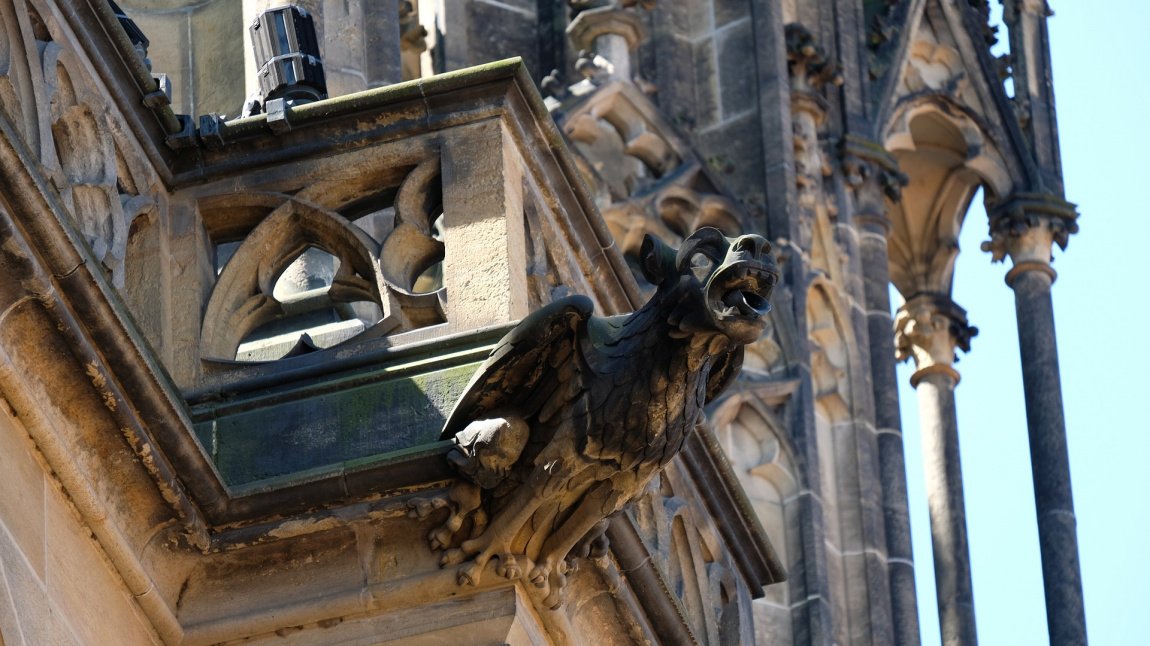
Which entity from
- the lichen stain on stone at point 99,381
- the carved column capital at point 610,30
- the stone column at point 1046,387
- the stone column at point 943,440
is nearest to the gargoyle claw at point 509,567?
the lichen stain on stone at point 99,381

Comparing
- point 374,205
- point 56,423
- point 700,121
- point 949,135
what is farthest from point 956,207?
point 56,423

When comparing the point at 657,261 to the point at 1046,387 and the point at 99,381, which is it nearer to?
the point at 99,381

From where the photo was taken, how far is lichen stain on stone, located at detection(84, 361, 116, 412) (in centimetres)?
855

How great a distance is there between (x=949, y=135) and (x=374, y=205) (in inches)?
431

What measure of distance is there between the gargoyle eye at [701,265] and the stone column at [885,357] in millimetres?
8813

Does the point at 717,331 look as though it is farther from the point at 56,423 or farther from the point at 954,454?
the point at 954,454

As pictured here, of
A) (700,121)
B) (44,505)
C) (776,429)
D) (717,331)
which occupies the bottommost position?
(44,505)

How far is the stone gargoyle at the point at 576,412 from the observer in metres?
8.84

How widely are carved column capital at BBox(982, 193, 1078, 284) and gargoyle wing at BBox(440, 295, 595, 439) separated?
11.4 metres

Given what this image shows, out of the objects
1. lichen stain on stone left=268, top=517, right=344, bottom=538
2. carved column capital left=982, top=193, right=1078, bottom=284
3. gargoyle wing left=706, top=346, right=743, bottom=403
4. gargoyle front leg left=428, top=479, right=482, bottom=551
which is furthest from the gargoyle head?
carved column capital left=982, top=193, right=1078, bottom=284

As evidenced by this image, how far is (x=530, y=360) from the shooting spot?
8.92 meters

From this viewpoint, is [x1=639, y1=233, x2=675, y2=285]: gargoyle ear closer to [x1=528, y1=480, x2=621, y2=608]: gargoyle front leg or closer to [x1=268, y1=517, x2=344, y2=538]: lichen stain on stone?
[x1=528, y1=480, x2=621, y2=608]: gargoyle front leg

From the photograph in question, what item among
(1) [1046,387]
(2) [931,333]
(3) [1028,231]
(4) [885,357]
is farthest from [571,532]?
(2) [931,333]

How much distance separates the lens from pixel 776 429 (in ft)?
58.0
